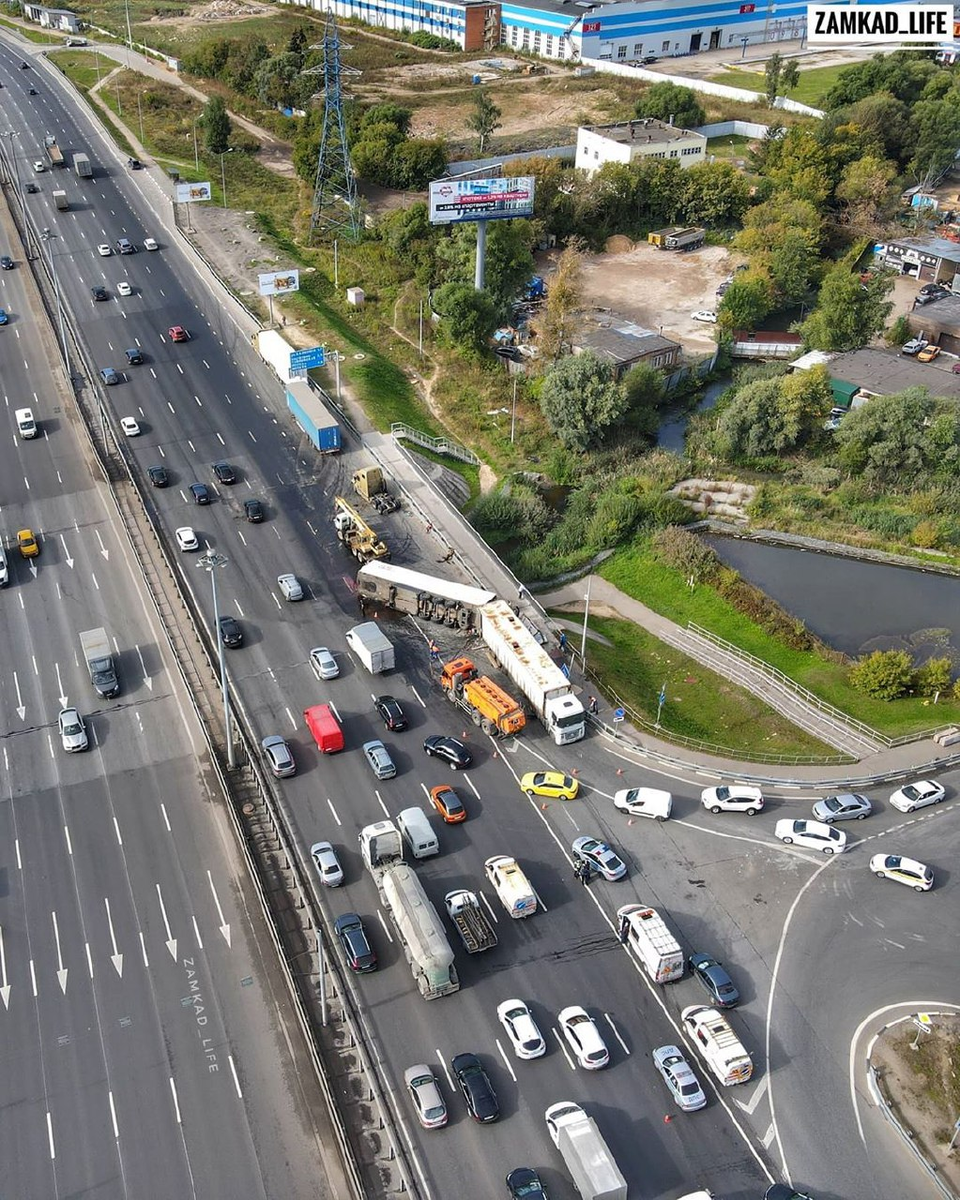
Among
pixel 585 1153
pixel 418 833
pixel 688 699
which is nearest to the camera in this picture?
pixel 585 1153

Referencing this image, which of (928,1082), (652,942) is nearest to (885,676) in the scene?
(928,1082)

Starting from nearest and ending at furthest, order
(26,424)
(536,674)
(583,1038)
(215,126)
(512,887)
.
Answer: (583,1038)
(512,887)
(536,674)
(26,424)
(215,126)

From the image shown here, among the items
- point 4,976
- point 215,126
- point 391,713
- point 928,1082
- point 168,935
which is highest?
point 215,126

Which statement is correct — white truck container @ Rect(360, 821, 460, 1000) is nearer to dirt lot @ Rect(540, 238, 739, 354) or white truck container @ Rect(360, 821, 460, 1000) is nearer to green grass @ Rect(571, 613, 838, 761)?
green grass @ Rect(571, 613, 838, 761)

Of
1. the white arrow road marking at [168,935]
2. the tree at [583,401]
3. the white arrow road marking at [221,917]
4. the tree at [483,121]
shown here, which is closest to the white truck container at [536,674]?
the white arrow road marking at [221,917]

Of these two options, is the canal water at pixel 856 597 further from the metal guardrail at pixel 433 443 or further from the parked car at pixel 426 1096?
the parked car at pixel 426 1096

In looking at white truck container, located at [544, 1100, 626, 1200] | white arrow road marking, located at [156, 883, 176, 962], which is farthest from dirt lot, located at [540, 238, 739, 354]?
white truck container, located at [544, 1100, 626, 1200]

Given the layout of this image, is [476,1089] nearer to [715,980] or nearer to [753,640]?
[715,980]

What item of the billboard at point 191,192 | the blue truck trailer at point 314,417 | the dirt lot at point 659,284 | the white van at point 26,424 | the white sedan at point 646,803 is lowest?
the white sedan at point 646,803
